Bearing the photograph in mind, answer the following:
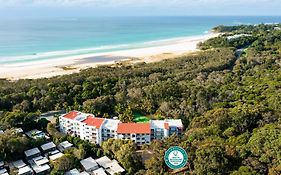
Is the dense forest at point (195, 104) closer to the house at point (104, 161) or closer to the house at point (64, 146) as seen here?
the house at point (104, 161)

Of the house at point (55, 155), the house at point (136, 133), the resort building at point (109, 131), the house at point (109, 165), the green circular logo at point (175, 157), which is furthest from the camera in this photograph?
the resort building at point (109, 131)

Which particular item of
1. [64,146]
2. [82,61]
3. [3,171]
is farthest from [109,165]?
[82,61]

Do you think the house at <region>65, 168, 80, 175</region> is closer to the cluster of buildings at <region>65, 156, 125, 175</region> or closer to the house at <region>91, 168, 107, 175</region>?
the cluster of buildings at <region>65, 156, 125, 175</region>

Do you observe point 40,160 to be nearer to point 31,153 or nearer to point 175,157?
point 31,153

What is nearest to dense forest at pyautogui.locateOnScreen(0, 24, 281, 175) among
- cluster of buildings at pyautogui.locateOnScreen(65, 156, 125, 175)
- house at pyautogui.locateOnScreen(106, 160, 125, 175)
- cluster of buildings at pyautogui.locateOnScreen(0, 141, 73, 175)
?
house at pyautogui.locateOnScreen(106, 160, 125, 175)

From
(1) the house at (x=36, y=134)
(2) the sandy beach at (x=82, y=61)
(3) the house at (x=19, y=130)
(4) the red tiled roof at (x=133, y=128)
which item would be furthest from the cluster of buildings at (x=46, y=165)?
(2) the sandy beach at (x=82, y=61)
